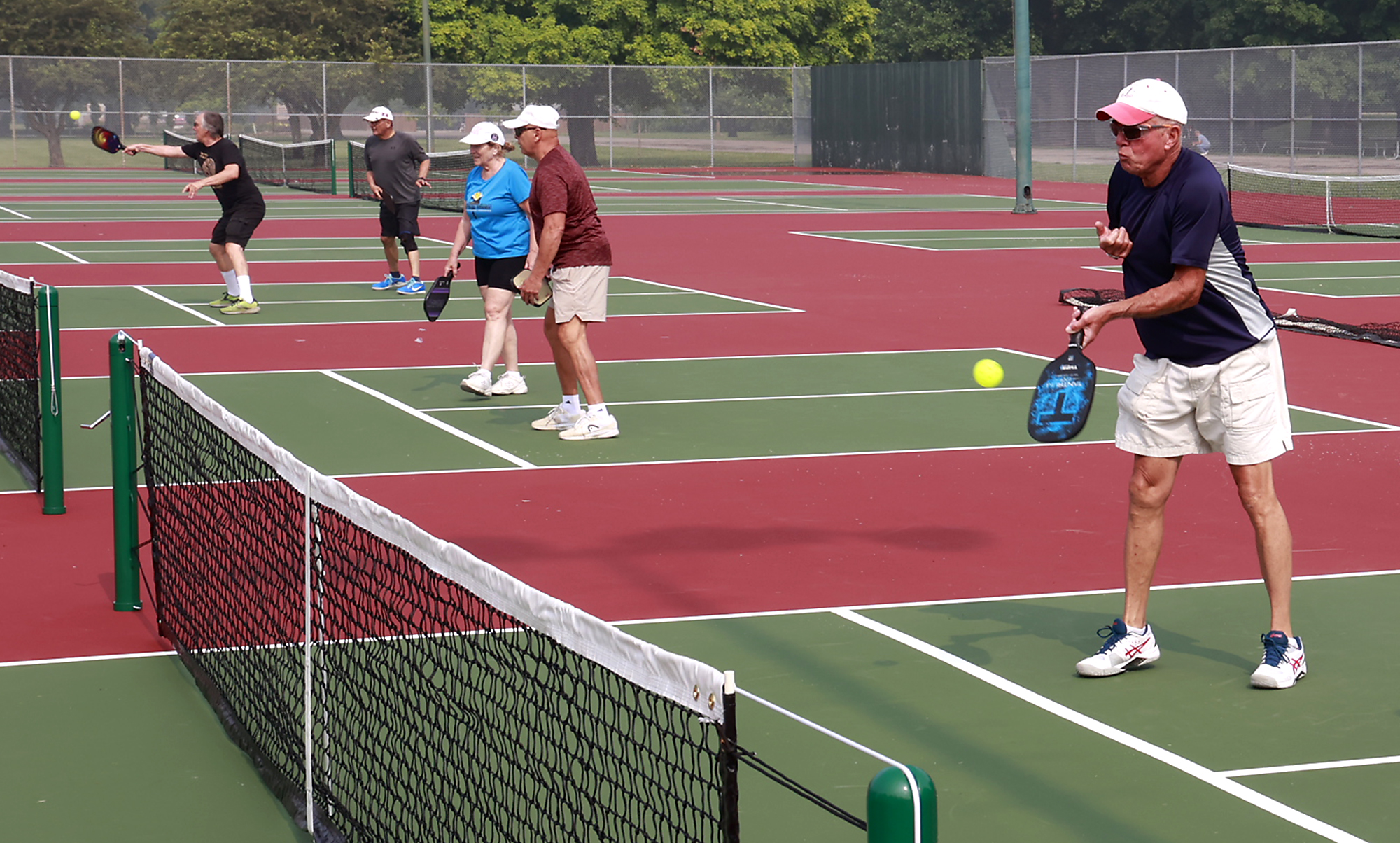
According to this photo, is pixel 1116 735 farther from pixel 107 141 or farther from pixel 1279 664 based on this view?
pixel 107 141

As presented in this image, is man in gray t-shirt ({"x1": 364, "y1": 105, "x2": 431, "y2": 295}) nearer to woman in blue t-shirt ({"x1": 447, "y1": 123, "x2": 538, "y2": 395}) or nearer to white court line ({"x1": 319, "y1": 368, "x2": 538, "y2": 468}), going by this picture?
white court line ({"x1": 319, "y1": 368, "x2": 538, "y2": 468})

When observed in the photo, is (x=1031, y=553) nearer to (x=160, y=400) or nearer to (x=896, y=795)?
(x=160, y=400)

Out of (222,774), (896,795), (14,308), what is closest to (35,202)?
(14,308)

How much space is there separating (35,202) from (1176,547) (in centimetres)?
3099

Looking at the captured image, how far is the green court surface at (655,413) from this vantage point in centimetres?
1040

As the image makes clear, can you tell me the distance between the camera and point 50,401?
28.8ft

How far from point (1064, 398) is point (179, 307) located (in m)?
13.0

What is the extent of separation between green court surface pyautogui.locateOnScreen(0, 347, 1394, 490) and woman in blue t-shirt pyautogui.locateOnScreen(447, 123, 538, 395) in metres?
0.66

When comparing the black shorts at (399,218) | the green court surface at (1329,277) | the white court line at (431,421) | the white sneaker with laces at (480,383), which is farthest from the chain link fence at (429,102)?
the white sneaker with laces at (480,383)

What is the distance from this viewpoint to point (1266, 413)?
19.4ft

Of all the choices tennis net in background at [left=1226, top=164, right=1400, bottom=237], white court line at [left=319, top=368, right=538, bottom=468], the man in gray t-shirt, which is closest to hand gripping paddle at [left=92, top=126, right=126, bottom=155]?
the man in gray t-shirt

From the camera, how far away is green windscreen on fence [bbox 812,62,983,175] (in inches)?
1919

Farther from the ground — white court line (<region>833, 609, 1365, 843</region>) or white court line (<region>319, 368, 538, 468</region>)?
white court line (<region>319, 368, 538, 468</region>)

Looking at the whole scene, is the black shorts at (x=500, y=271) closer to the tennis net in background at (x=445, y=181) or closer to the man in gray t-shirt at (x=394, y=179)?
the man in gray t-shirt at (x=394, y=179)
